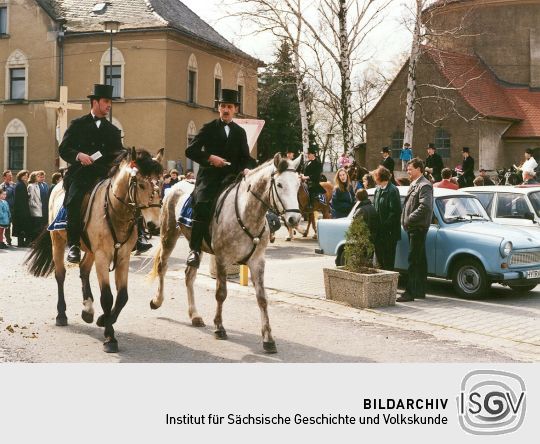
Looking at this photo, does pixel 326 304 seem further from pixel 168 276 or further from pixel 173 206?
pixel 168 276

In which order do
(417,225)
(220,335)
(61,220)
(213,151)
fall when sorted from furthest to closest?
(417,225), (61,220), (213,151), (220,335)

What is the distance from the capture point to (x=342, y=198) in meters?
19.4

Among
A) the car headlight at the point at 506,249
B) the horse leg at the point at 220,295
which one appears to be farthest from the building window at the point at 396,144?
the horse leg at the point at 220,295

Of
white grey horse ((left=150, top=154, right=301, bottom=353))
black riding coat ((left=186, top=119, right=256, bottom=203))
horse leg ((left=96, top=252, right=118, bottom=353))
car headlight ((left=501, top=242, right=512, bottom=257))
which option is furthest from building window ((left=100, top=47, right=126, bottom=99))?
horse leg ((left=96, top=252, right=118, bottom=353))

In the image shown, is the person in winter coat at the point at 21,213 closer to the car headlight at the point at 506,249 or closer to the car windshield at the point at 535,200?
the car windshield at the point at 535,200

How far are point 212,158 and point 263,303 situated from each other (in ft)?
6.24

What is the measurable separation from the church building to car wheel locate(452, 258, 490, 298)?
95.5 ft

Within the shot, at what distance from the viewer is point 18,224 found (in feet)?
69.1

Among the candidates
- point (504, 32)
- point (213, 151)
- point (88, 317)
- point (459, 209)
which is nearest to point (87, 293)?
point (88, 317)

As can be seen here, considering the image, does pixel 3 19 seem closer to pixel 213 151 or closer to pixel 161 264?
pixel 161 264

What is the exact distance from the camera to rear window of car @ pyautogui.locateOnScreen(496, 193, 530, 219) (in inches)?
571

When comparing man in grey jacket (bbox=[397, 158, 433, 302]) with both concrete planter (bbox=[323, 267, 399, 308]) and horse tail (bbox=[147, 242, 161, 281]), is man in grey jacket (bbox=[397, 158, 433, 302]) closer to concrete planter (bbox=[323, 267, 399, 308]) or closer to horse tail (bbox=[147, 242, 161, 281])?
concrete planter (bbox=[323, 267, 399, 308])

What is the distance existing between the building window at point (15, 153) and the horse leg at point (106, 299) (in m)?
38.7
